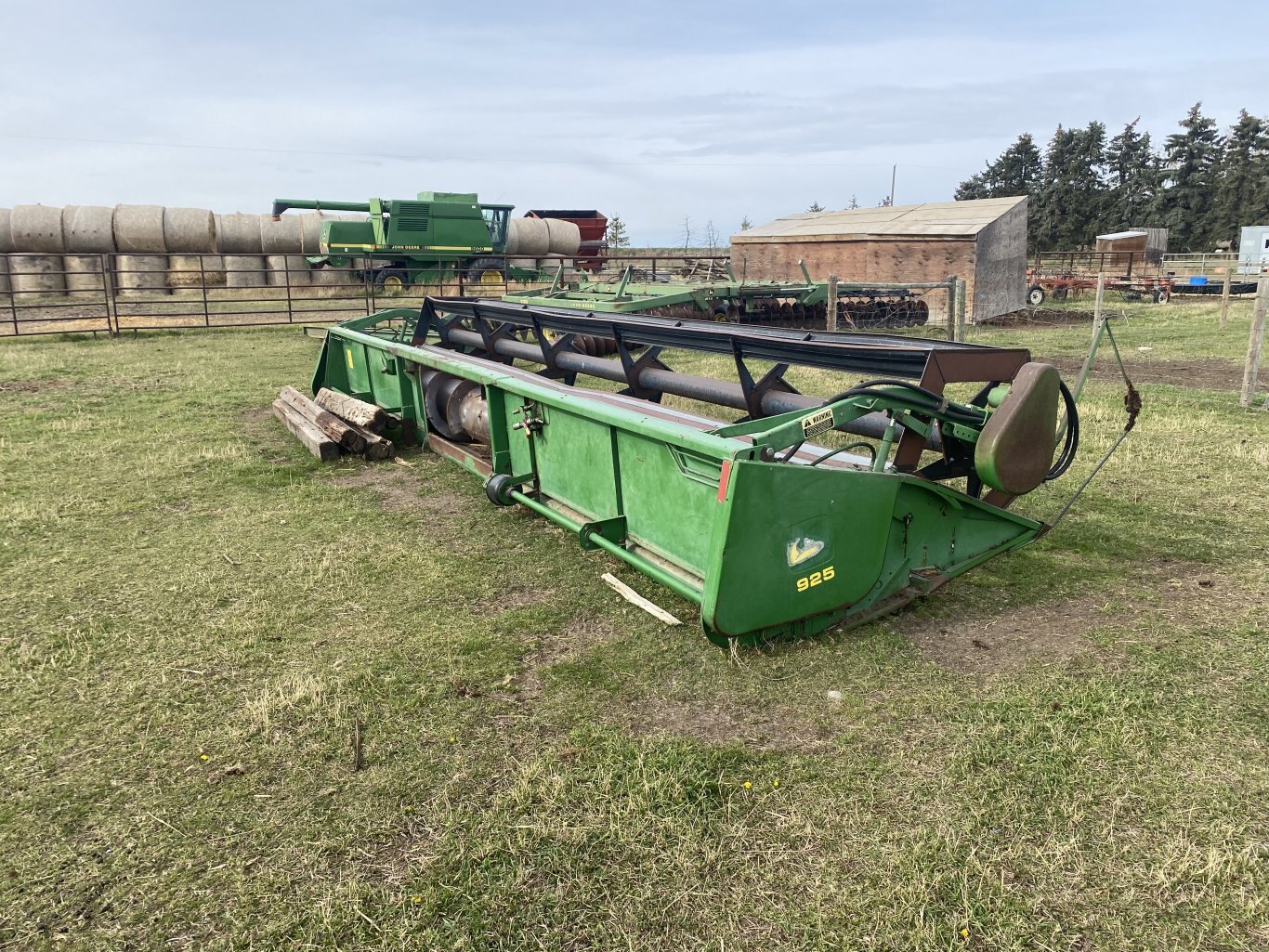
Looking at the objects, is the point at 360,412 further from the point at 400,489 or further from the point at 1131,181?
the point at 1131,181

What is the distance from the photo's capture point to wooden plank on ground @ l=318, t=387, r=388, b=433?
636cm

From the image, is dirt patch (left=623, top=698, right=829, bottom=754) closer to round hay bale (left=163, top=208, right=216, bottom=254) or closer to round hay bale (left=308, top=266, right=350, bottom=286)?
round hay bale (left=308, top=266, right=350, bottom=286)

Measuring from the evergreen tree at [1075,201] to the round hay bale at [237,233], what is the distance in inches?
1673

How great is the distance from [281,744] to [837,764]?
175 cm

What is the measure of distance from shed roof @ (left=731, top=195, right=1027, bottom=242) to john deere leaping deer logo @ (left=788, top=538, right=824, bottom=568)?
54.2ft

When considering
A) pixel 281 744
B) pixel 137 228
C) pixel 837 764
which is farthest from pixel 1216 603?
pixel 137 228

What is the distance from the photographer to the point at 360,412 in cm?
644

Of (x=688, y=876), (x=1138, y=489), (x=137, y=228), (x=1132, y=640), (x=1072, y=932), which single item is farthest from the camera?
(x=137, y=228)

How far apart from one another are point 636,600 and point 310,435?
12.3 feet

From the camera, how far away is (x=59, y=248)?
80.8 ft

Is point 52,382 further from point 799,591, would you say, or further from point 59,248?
point 59,248

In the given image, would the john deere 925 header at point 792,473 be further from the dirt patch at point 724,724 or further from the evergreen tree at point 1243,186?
the evergreen tree at point 1243,186

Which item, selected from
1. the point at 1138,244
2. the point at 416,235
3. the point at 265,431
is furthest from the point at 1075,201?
the point at 265,431

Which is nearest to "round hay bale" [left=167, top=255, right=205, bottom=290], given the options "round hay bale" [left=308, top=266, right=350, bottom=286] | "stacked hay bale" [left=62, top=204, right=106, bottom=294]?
"stacked hay bale" [left=62, top=204, right=106, bottom=294]
